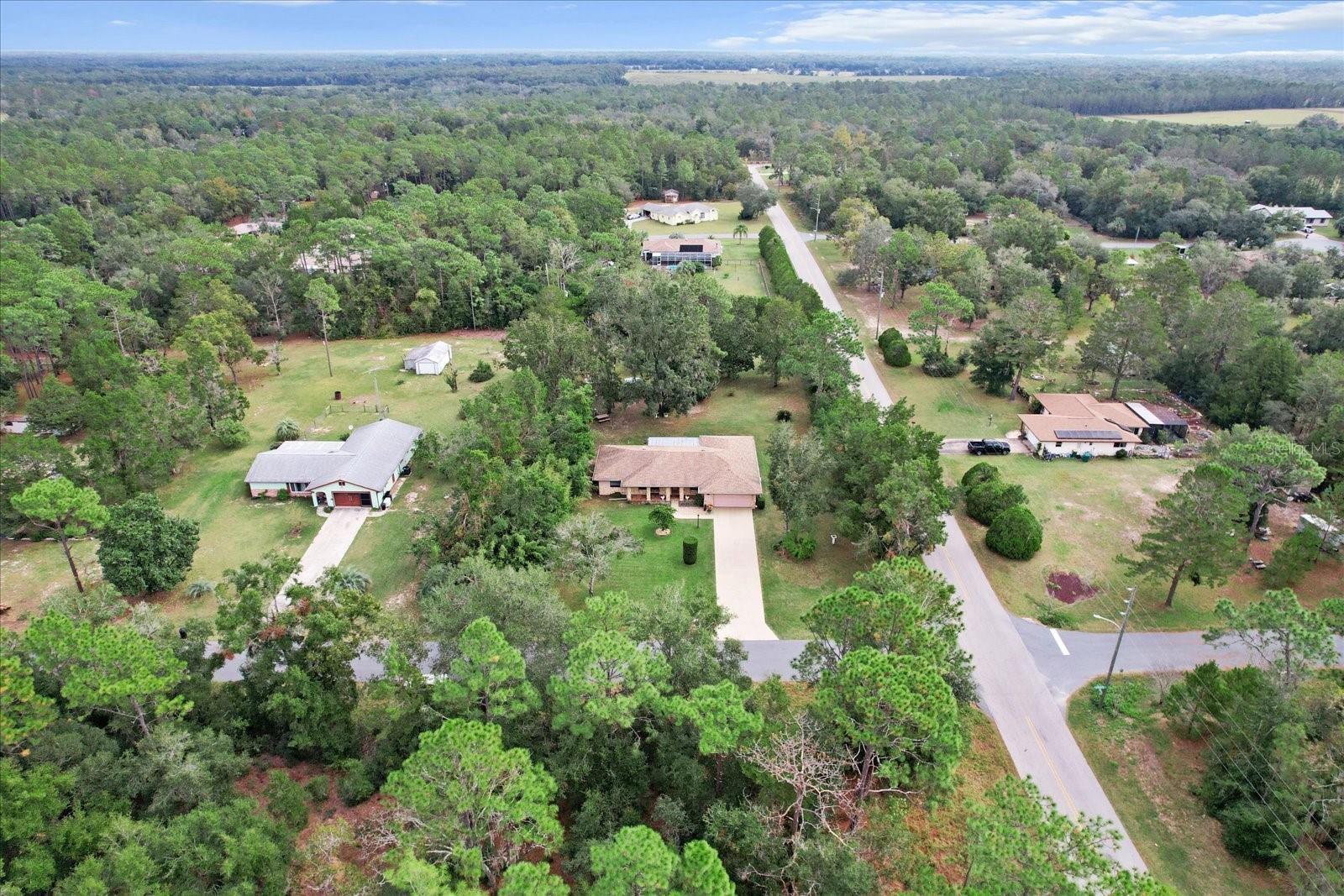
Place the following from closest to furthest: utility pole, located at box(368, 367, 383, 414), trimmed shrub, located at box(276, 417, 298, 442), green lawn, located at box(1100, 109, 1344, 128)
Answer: trimmed shrub, located at box(276, 417, 298, 442), utility pole, located at box(368, 367, 383, 414), green lawn, located at box(1100, 109, 1344, 128)

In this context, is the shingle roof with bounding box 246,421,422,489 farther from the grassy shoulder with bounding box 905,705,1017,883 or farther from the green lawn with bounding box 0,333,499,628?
the grassy shoulder with bounding box 905,705,1017,883

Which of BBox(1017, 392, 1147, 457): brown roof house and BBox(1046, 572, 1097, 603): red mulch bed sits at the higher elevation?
BBox(1017, 392, 1147, 457): brown roof house

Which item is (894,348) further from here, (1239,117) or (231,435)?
(1239,117)

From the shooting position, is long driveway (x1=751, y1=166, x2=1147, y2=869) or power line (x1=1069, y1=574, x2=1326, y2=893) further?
long driveway (x1=751, y1=166, x2=1147, y2=869)

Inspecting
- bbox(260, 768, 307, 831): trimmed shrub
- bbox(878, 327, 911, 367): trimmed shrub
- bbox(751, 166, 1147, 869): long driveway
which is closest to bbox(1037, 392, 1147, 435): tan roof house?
bbox(878, 327, 911, 367): trimmed shrub

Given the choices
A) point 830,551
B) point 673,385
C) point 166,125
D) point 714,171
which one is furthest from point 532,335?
point 166,125

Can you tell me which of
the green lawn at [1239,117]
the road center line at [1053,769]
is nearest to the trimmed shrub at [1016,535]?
the road center line at [1053,769]

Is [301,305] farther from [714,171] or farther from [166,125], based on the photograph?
[166,125]

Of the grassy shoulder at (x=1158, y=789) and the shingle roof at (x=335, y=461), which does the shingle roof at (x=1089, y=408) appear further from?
the shingle roof at (x=335, y=461)
